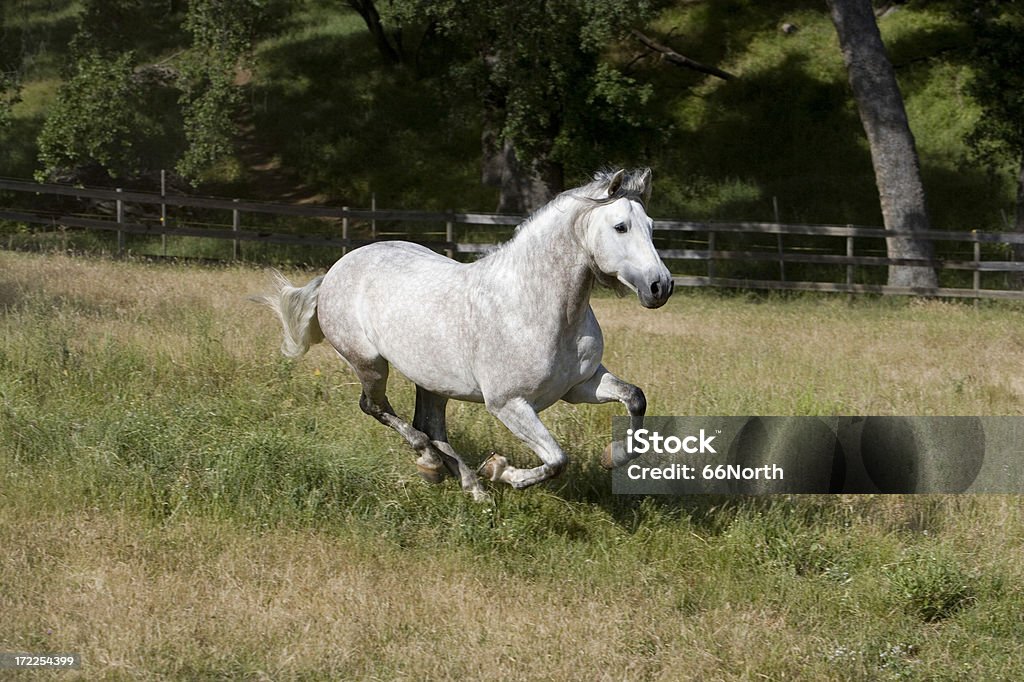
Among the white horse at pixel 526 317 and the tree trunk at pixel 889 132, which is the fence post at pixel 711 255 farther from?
the white horse at pixel 526 317

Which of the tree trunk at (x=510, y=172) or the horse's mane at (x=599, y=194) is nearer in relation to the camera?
the horse's mane at (x=599, y=194)

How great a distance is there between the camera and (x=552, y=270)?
6305 millimetres

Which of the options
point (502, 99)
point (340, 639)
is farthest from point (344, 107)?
point (340, 639)

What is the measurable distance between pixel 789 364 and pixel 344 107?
24742 mm

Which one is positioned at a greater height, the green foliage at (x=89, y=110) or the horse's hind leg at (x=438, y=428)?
the green foliage at (x=89, y=110)

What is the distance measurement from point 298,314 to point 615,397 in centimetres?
294

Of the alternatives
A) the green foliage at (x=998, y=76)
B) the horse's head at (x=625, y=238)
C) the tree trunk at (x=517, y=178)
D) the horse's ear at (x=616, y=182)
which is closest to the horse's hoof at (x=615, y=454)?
the horse's head at (x=625, y=238)

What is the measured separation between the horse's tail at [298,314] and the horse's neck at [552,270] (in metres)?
2.13

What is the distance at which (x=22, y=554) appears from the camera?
6.10 m

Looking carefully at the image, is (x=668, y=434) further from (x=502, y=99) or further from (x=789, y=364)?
(x=502, y=99)

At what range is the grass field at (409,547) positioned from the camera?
5.26 meters

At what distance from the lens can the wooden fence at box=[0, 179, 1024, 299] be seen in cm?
1879

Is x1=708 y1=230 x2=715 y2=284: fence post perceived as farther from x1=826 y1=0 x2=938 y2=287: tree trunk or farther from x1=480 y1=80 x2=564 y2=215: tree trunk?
x1=480 y1=80 x2=564 y2=215: tree trunk

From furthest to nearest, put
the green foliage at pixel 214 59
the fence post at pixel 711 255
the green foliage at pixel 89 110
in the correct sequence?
1. the green foliage at pixel 89 110
2. the green foliage at pixel 214 59
3. the fence post at pixel 711 255
